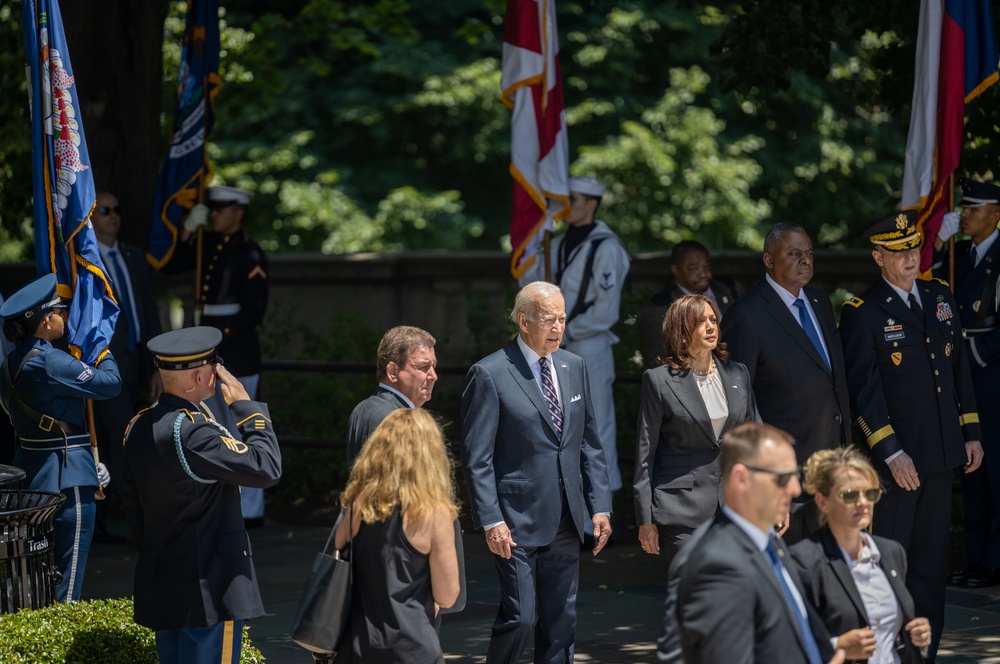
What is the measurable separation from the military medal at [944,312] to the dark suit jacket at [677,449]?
130 centimetres

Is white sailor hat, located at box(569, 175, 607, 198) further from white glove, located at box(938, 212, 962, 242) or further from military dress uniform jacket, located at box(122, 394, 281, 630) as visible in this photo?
military dress uniform jacket, located at box(122, 394, 281, 630)

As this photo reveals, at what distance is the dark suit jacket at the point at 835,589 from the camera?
16.5ft

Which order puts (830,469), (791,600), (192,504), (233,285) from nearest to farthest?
(791,600), (830,469), (192,504), (233,285)

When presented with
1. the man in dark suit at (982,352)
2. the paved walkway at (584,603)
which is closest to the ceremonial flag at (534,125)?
the paved walkway at (584,603)

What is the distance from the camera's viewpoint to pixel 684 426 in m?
7.02

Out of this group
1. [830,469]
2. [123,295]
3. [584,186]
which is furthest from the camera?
[123,295]

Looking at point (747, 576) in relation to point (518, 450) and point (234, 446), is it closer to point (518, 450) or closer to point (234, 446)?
point (234, 446)

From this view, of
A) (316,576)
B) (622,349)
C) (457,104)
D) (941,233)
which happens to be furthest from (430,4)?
(316,576)

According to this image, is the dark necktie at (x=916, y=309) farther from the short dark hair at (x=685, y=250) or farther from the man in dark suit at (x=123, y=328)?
the man in dark suit at (x=123, y=328)

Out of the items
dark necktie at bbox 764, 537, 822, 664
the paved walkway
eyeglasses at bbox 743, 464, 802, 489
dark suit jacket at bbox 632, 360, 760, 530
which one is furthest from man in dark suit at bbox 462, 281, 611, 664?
eyeglasses at bbox 743, 464, 802, 489

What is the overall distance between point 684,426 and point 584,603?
2399mm

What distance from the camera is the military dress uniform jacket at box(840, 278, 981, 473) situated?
768 cm

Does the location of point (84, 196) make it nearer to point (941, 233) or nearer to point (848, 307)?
point (848, 307)

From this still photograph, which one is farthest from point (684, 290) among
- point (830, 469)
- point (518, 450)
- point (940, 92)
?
point (830, 469)
